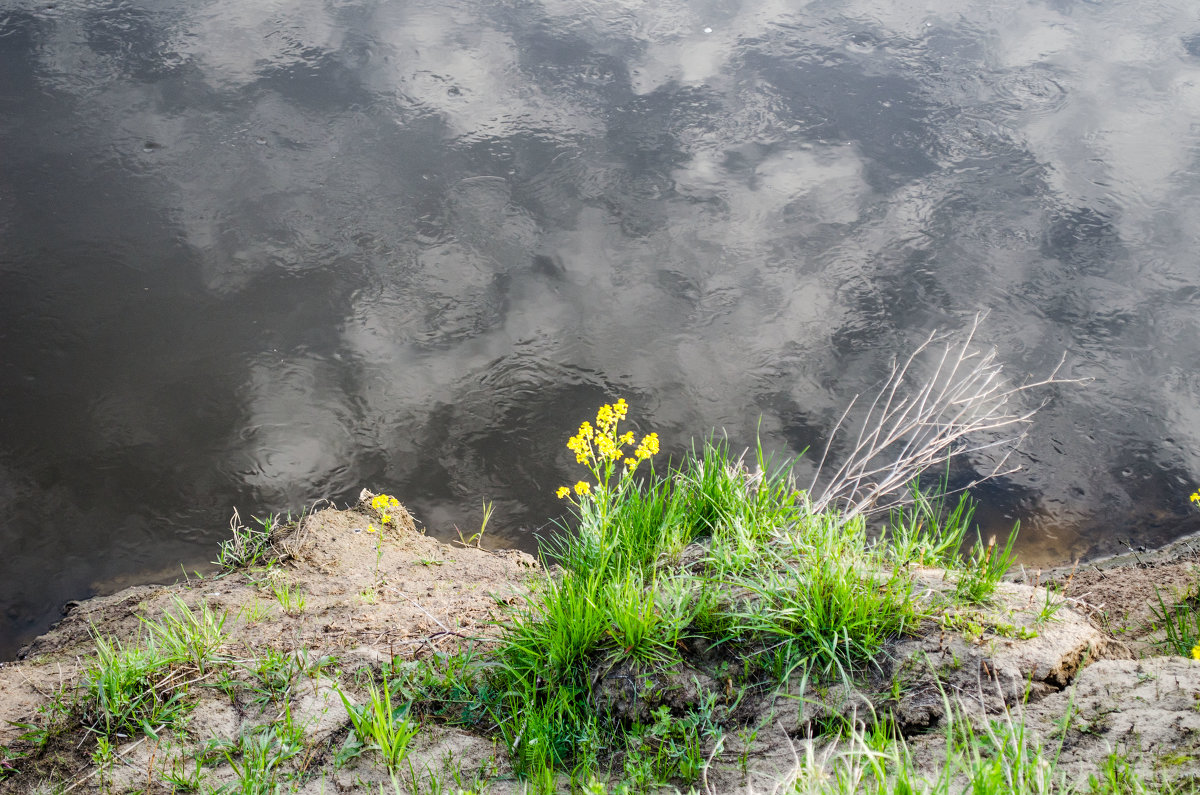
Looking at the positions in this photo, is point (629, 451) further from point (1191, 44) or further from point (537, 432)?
point (1191, 44)

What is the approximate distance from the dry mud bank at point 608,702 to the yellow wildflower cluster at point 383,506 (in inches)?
28.4

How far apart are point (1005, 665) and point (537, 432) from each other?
2.66 m

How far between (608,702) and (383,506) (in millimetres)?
1737

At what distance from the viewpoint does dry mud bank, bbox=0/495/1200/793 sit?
2.19m

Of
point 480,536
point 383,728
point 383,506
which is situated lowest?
point 480,536

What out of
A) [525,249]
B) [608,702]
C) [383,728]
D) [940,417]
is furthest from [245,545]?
[940,417]

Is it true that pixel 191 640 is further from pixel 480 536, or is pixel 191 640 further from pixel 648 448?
pixel 648 448

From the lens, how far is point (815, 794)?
1821 mm

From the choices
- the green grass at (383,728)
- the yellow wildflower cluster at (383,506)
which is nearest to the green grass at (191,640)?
the green grass at (383,728)

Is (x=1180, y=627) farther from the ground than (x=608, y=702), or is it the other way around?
(x=1180, y=627)

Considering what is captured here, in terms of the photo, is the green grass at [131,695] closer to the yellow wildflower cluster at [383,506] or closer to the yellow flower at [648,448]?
the yellow wildflower cluster at [383,506]

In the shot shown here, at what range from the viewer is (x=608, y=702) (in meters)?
2.52

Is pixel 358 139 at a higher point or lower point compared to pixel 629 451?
higher

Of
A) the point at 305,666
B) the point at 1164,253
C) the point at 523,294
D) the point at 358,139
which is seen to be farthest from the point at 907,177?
the point at 305,666
